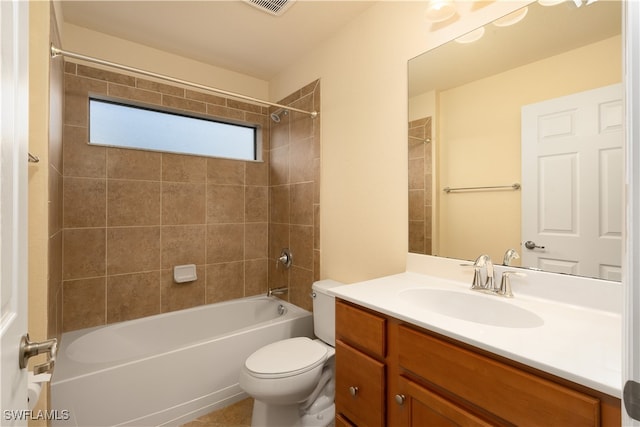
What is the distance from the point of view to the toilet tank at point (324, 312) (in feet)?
6.28

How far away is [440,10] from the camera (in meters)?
1.36

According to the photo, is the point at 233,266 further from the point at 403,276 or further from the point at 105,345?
the point at 403,276

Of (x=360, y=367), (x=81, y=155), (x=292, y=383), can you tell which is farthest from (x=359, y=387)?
(x=81, y=155)

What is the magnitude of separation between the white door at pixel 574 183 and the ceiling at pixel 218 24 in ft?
4.26

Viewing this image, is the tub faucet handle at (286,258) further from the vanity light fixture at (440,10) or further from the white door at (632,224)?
the white door at (632,224)

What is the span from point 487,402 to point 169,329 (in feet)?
7.62

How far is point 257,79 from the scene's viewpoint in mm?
2842

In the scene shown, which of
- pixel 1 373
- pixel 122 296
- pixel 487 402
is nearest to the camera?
pixel 1 373

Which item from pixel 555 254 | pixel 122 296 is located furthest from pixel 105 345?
pixel 555 254

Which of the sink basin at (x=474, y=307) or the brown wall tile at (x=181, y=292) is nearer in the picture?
the sink basin at (x=474, y=307)

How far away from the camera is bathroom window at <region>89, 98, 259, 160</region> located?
2.20m

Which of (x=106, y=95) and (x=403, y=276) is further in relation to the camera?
(x=106, y=95)

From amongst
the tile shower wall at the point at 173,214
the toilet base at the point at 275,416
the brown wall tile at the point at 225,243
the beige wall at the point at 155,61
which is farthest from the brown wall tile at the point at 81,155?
the toilet base at the point at 275,416

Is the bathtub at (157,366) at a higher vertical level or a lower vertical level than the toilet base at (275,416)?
higher
